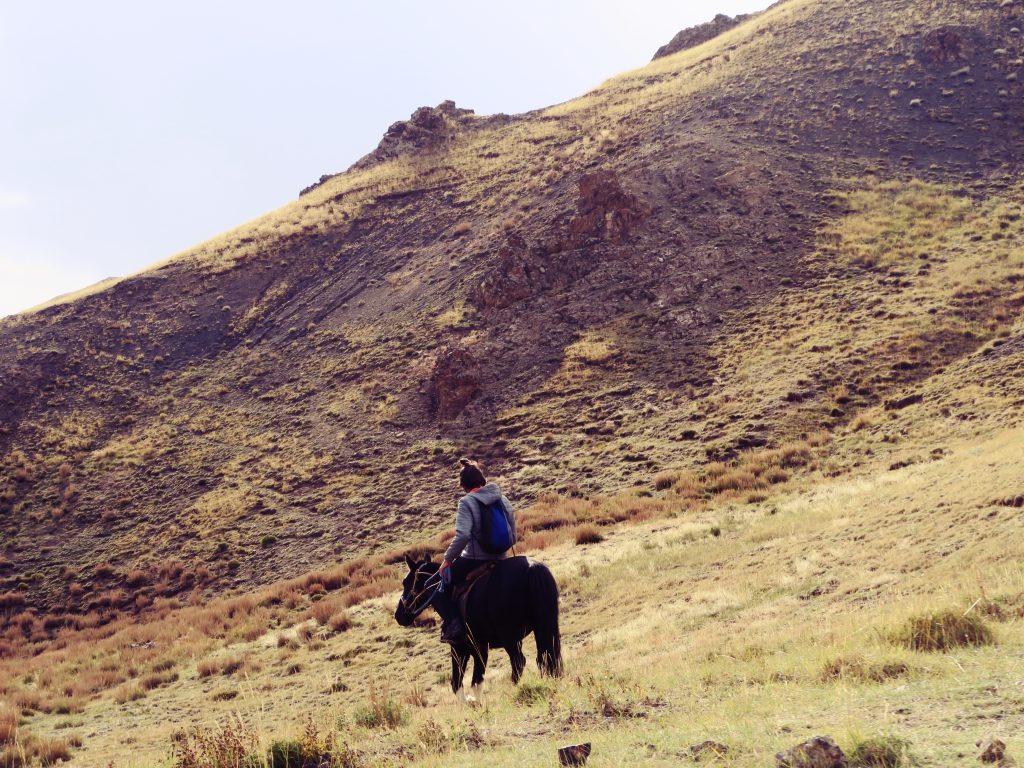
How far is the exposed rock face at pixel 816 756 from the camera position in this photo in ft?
12.4

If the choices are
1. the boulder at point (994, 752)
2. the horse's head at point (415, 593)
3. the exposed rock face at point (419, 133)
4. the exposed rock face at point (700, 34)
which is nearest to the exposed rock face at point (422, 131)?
the exposed rock face at point (419, 133)

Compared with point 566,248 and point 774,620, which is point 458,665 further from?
point 566,248

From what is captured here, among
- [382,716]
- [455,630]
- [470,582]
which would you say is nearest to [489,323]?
[470,582]

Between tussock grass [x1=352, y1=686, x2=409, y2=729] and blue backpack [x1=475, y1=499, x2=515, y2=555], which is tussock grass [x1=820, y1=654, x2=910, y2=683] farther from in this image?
tussock grass [x1=352, y1=686, x2=409, y2=729]

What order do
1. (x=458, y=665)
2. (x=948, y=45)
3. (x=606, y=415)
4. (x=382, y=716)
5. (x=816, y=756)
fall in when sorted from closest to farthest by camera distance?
(x=816, y=756), (x=382, y=716), (x=458, y=665), (x=606, y=415), (x=948, y=45)

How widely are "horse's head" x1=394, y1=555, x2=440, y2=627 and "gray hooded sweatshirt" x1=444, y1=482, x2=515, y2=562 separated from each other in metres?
0.56

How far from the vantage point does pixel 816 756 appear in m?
3.79

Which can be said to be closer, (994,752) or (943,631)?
(994,752)

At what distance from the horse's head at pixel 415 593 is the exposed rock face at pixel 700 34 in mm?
72703

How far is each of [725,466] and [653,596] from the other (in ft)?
37.6

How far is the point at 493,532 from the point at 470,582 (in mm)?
605

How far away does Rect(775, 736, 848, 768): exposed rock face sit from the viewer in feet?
12.4

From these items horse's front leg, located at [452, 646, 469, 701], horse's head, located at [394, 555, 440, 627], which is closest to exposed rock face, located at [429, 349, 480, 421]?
horse's head, located at [394, 555, 440, 627]

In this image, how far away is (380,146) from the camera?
6612 cm
